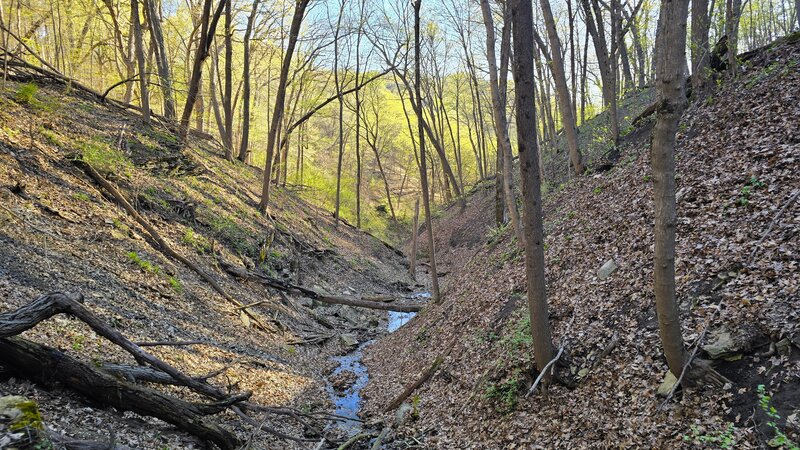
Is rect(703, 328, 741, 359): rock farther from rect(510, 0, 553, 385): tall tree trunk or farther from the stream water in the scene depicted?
the stream water

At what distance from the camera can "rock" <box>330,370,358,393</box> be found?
33.8 feet

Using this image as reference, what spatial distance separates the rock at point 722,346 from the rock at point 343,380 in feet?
23.9

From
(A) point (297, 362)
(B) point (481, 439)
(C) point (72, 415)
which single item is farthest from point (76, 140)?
(B) point (481, 439)

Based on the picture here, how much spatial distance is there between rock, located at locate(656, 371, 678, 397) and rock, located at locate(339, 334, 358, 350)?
31.4ft

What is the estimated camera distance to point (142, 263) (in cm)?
996

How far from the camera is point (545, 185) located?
18.3m

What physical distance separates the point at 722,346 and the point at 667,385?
701 millimetres

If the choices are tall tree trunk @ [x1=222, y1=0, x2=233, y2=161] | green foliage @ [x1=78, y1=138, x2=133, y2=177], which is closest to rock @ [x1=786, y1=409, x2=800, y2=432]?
green foliage @ [x1=78, y1=138, x2=133, y2=177]

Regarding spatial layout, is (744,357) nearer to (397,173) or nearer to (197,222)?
(197,222)

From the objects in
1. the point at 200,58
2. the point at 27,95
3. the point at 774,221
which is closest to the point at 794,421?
the point at 774,221

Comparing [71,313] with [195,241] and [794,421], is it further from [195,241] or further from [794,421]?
[195,241]

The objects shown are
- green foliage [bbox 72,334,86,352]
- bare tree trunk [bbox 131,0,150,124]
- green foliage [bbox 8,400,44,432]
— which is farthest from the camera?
bare tree trunk [bbox 131,0,150,124]

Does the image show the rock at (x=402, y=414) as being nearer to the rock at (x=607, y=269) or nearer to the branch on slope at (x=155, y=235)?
the rock at (x=607, y=269)

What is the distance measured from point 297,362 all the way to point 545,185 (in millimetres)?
12020
